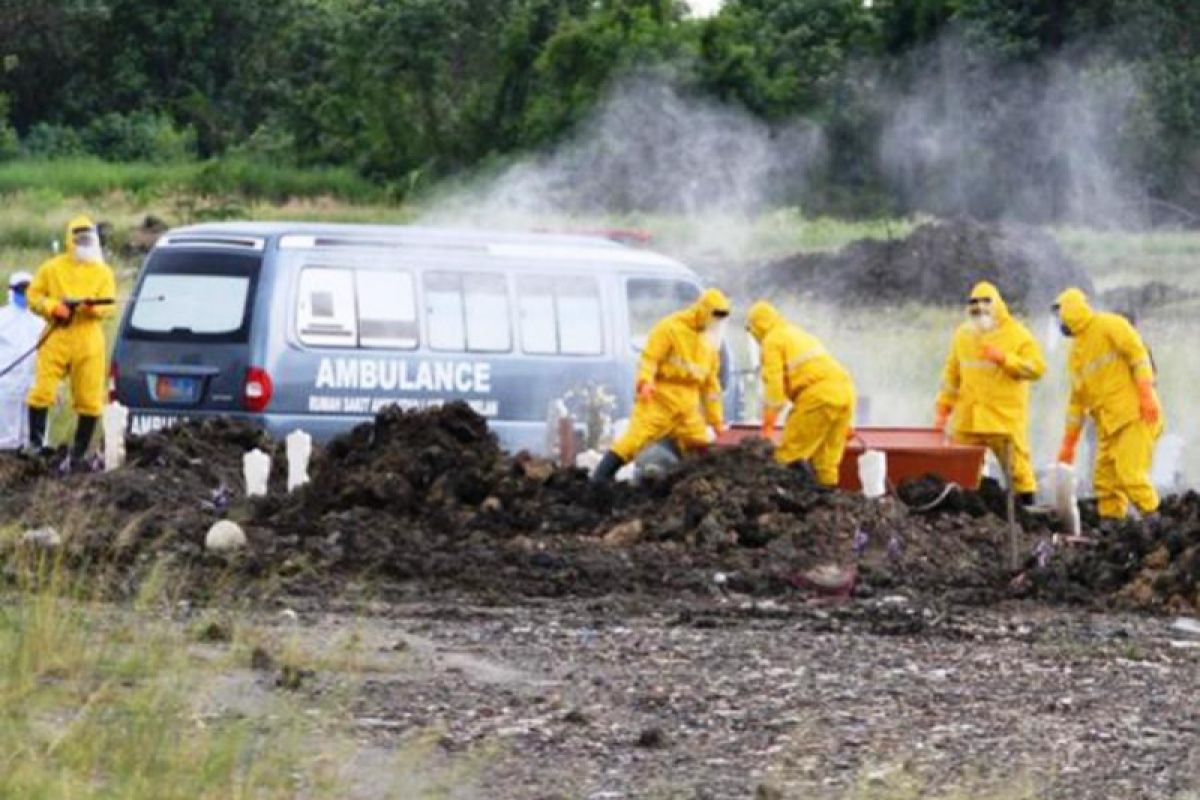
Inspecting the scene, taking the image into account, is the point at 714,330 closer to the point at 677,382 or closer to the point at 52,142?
the point at 677,382

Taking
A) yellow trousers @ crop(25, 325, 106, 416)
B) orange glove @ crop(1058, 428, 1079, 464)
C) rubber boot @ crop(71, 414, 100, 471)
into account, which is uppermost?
yellow trousers @ crop(25, 325, 106, 416)

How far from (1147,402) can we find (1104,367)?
0.44m

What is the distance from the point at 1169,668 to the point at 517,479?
231 inches

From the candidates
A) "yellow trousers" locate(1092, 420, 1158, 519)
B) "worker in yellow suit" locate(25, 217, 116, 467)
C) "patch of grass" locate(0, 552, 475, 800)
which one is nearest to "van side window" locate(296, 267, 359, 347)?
"worker in yellow suit" locate(25, 217, 116, 467)

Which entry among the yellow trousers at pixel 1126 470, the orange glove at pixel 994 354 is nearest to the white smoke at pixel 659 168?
the orange glove at pixel 994 354

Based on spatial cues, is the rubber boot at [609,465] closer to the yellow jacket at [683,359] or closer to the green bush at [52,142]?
the yellow jacket at [683,359]

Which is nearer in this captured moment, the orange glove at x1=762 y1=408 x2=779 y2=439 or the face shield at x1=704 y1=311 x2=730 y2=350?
the orange glove at x1=762 y1=408 x2=779 y2=439

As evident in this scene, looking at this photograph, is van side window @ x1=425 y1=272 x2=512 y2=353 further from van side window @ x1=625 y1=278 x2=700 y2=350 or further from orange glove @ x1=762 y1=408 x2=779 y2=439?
orange glove @ x1=762 y1=408 x2=779 y2=439

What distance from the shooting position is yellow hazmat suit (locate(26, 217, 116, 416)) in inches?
940

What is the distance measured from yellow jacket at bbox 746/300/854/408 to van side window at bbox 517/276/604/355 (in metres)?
2.66

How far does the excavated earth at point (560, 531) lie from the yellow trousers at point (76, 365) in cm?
232

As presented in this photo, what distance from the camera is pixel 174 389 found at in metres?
23.4

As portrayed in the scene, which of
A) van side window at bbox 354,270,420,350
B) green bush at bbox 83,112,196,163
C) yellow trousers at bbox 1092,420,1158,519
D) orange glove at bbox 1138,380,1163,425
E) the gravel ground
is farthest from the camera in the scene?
green bush at bbox 83,112,196,163

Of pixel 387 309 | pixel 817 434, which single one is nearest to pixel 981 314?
pixel 817 434
